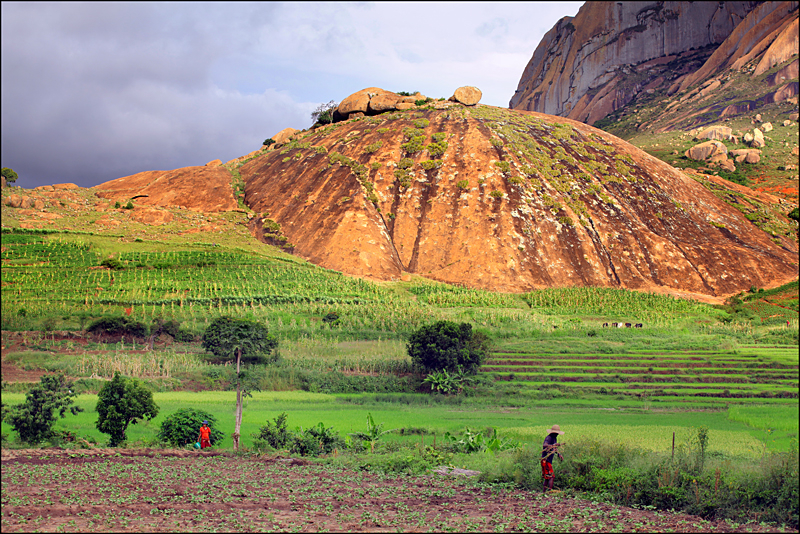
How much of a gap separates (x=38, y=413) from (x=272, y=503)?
7.93 meters

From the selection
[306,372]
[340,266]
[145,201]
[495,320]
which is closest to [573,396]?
[495,320]

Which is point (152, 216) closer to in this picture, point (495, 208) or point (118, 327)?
point (118, 327)

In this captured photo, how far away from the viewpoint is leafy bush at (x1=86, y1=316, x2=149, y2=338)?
1709 centimetres

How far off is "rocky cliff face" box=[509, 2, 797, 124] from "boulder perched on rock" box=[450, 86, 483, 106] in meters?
46.8

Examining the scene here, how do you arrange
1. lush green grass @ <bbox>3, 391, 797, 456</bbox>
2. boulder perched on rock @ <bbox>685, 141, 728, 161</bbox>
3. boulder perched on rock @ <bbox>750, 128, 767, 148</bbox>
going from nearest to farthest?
lush green grass @ <bbox>3, 391, 797, 456</bbox>
boulder perched on rock @ <bbox>685, 141, 728, 161</bbox>
boulder perched on rock @ <bbox>750, 128, 767, 148</bbox>

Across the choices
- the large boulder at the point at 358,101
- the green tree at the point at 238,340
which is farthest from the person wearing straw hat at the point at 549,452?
the large boulder at the point at 358,101

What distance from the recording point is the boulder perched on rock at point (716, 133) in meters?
65.8

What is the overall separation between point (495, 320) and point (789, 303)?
456 inches

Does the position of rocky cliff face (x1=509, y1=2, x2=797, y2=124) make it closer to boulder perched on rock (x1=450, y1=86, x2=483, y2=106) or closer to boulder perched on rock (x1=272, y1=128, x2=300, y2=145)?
boulder perched on rock (x1=450, y1=86, x2=483, y2=106)

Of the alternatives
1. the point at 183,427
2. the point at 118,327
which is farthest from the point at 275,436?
the point at 118,327

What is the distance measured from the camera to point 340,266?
107ft

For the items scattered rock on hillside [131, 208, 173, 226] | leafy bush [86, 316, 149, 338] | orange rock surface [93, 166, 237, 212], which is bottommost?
leafy bush [86, 316, 149, 338]

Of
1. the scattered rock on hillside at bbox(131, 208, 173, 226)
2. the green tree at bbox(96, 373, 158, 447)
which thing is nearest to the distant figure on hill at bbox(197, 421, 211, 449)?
the green tree at bbox(96, 373, 158, 447)

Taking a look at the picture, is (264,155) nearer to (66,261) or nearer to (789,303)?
(66,261)
